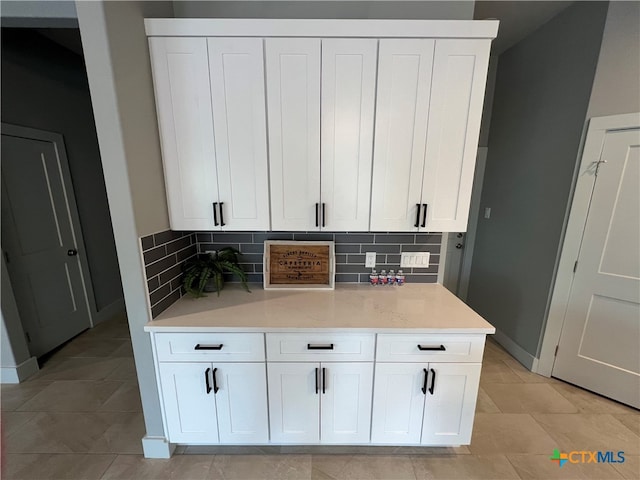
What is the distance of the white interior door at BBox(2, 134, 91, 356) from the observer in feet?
7.36

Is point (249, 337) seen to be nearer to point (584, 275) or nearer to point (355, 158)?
point (355, 158)

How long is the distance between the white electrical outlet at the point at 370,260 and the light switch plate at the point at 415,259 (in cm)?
20

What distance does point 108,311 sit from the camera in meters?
3.24

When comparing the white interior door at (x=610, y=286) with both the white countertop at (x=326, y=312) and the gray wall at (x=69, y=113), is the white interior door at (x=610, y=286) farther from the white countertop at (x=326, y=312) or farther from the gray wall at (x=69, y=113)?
the gray wall at (x=69, y=113)

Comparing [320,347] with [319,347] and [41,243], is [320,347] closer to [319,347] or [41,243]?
[319,347]

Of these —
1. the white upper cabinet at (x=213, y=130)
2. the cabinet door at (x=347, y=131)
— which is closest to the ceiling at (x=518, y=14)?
the cabinet door at (x=347, y=131)

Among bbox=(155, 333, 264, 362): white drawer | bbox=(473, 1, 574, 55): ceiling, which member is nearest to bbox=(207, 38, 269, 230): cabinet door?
bbox=(155, 333, 264, 362): white drawer

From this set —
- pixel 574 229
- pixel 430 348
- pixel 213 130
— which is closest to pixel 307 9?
pixel 213 130

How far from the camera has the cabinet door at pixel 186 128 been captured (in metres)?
1.36

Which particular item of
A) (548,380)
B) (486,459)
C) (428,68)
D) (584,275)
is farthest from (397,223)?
(548,380)

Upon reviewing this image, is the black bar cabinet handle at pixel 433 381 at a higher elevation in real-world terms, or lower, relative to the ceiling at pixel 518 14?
lower

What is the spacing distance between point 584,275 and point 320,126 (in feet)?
7.63

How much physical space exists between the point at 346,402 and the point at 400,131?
5.17 ft

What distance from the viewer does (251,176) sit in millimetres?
1504
